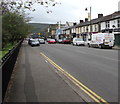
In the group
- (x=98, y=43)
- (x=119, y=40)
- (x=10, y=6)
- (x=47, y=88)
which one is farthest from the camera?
(x=119, y=40)

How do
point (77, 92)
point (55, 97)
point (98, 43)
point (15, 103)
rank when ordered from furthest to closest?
1. point (98, 43)
2. point (77, 92)
3. point (55, 97)
4. point (15, 103)

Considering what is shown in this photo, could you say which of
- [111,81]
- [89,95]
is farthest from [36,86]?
[111,81]

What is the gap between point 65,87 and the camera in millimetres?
6676

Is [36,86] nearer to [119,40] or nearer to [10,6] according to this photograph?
[10,6]

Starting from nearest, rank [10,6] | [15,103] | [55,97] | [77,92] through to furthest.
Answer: [15,103] < [55,97] < [77,92] < [10,6]

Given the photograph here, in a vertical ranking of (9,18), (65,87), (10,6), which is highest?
(9,18)

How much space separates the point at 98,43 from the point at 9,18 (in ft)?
60.2

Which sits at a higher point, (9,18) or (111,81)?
(9,18)

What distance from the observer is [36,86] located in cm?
682

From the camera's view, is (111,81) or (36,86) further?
(111,81)

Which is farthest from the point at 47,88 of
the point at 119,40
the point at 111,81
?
the point at 119,40

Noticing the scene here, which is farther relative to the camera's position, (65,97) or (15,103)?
(65,97)

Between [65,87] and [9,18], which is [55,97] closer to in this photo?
[65,87]

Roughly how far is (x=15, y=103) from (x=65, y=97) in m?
1.46
